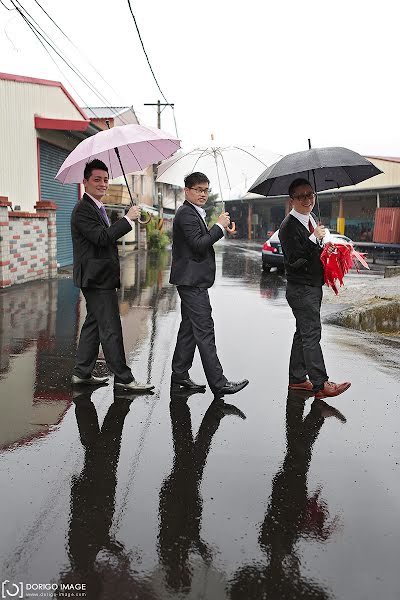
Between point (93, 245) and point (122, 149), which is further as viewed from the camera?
point (122, 149)

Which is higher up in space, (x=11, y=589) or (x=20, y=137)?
(x=20, y=137)

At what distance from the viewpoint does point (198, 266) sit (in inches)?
176

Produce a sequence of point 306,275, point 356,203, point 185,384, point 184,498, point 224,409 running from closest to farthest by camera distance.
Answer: point 184,498 → point 224,409 → point 306,275 → point 185,384 → point 356,203

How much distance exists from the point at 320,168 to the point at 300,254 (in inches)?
31.7

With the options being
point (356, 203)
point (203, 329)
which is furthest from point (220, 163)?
point (356, 203)

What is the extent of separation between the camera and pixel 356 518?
9.21ft

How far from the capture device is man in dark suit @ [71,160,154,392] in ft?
14.0

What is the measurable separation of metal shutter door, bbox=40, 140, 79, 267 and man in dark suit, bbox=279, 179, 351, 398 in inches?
464

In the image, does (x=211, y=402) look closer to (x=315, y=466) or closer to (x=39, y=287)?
(x=315, y=466)

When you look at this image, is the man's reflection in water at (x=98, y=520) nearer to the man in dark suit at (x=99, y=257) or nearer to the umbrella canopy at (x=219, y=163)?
the man in dark suit at (x=99, y=257)

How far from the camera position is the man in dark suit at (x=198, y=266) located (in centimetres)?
438

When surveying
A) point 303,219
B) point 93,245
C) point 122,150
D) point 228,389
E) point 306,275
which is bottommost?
point 228,389

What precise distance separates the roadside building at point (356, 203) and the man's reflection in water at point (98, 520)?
16917mm

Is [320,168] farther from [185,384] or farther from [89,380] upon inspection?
[89,380]
